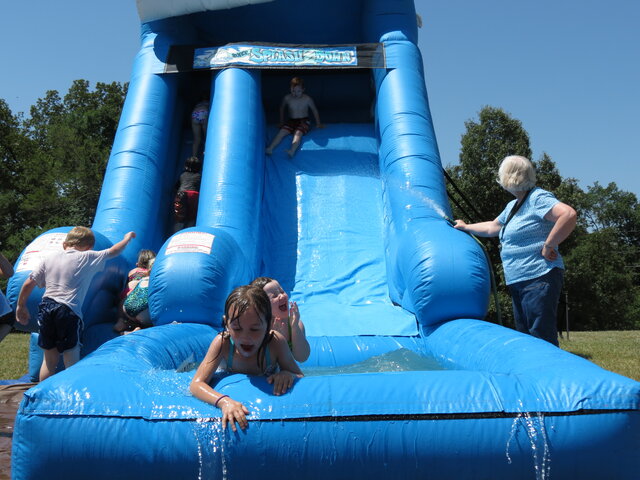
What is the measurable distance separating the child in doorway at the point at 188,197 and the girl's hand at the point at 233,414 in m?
3.42

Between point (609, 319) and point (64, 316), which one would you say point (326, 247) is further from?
point (609, 319)

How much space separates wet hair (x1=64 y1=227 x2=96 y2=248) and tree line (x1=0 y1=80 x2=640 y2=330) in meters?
12.0

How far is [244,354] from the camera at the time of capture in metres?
2.12

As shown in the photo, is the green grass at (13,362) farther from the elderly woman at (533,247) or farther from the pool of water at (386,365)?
the elderly woman at (533,247)

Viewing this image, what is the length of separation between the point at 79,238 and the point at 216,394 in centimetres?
184

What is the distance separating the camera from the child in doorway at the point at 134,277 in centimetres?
386

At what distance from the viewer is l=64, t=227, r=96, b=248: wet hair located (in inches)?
132

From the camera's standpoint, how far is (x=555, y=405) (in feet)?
6.08

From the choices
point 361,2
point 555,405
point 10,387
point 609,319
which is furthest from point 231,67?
point 609,319

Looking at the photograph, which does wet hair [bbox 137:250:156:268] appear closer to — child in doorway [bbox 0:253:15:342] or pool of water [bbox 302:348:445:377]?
child in doorway [bbox 0:253:15:342]

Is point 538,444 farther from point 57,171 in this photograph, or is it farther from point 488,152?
point 57,171

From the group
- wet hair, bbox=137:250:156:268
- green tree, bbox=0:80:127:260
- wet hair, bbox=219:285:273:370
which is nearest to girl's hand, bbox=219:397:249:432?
wet hair, bbox=219:285:273:370

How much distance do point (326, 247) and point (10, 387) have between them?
2.41m

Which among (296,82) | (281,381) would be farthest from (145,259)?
(281,381)
